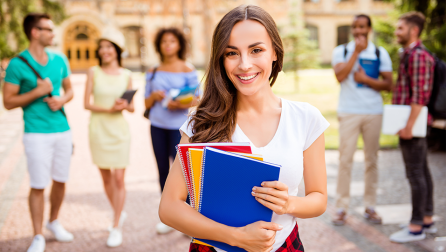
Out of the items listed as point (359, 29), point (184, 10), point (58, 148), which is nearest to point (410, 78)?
point (359, 29)

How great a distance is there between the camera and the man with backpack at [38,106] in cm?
361

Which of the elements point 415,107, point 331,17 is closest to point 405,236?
point 415,107

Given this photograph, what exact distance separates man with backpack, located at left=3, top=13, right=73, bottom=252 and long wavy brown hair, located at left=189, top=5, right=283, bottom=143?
2.44 m

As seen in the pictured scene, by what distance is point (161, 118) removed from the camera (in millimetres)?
4125

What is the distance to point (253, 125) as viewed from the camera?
177cm

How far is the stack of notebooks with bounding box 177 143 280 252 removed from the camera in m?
1.38

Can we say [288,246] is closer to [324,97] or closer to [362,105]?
[362,105]

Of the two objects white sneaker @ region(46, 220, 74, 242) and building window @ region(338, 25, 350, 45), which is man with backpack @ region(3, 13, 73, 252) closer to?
Result: white sneaker @ region(46, 220, 74, 242)

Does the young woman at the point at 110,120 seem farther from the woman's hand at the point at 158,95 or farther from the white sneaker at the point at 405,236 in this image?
the white sneaker at the point at 405,236

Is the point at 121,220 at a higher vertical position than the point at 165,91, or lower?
lower

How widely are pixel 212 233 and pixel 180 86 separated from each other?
9.53 ft

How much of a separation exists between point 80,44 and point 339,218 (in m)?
36.7

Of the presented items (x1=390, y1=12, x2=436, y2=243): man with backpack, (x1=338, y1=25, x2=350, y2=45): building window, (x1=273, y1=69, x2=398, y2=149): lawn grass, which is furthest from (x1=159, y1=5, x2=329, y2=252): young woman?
(x1=338, y1=25, x2=350, y2=45): building window

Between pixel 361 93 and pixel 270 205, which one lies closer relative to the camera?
pixel 270 205
